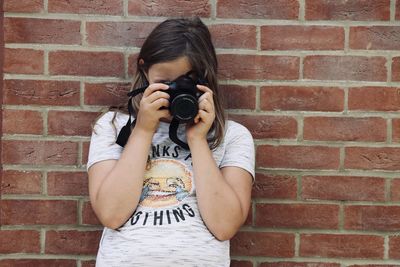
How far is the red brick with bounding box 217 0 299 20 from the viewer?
198 centimetres

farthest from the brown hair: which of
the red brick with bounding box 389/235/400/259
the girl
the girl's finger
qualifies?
the red brick with bounding box 389/235/400/259

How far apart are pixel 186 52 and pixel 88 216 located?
0.63 meters

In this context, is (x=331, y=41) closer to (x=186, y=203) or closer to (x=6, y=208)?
(x=186, y=203)

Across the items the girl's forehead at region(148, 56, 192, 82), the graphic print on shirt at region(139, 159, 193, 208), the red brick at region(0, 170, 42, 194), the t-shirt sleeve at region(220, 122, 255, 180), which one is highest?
the girl's forehead at region(148, 56, 192, 82)

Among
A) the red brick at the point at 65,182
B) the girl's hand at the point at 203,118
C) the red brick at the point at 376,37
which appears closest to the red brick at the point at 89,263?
the red brick at the point at 65,182

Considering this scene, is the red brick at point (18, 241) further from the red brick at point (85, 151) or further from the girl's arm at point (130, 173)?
the girl's arm at point (130, 173)

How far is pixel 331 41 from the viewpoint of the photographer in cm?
199

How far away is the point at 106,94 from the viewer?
2.00 meters

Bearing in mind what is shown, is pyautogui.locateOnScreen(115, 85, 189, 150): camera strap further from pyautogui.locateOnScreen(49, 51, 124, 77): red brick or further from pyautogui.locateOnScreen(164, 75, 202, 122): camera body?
pyautogui.locateOnScreen(49, 51, 124, 77): red brick

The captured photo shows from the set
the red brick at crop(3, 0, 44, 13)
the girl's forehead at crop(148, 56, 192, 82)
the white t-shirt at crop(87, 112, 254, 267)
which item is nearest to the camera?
the white t-shirt at crop(87, 112, 254, 267)

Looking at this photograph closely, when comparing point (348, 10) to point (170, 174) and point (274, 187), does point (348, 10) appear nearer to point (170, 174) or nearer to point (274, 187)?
point (274, 187)

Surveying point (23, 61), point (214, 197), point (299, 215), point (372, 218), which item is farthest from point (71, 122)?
point (372, 218)

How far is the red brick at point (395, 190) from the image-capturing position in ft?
6.59

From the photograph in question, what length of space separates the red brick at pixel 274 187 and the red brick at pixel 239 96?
0.74 ft
